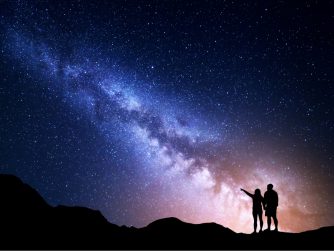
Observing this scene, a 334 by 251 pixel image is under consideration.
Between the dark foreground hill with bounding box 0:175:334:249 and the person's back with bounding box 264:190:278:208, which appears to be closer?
the dark foreground hill with bounding box 0:175:334:249

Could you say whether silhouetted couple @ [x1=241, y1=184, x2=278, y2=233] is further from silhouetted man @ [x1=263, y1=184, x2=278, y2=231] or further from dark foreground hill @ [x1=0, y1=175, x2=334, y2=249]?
dark foreground hill @ [x1=0, y1=175, x2=334, y2=249]

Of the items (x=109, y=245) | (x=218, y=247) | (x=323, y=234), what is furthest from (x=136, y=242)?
(x=323, y=234)

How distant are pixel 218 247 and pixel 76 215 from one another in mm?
14510

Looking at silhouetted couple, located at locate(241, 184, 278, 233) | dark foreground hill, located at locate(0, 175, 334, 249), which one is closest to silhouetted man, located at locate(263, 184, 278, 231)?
silhouetted couple, located at locate(241, 184, 278, 233)

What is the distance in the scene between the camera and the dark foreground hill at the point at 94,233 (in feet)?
35.5

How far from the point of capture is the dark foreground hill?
10.8 meters

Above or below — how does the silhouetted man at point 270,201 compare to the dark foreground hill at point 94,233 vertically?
above

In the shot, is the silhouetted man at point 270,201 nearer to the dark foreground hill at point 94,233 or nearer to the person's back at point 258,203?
the person's back at point 258,203

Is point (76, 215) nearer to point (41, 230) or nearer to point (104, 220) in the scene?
point (104, 220)

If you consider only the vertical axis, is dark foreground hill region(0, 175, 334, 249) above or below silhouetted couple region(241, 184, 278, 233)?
below

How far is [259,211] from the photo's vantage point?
1202cm

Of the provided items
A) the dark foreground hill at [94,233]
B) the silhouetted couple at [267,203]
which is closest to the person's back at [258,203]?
the silhouetted couple at [267,203]

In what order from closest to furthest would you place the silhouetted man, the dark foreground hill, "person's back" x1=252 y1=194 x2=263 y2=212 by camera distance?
1. the dark foreground hill
2. the silhouetted man
3. "person's back" x1=252 y1=194 x2=263 y2=212

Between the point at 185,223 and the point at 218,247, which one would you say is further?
the point at 185,223
